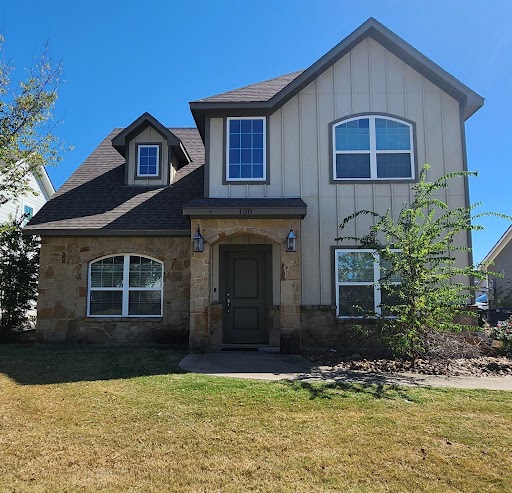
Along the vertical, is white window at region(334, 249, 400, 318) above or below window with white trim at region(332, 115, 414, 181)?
below

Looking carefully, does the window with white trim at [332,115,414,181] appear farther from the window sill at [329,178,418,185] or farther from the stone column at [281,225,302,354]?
the stone column at [281,225,302,354]

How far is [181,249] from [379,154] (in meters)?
5.28

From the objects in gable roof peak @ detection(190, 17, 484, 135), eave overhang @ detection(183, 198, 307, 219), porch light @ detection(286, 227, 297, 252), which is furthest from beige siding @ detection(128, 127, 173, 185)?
porch light @ detection(286, 227, 297, 252)

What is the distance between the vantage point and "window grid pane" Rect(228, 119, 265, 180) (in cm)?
1018

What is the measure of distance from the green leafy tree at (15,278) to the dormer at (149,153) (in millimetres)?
3537

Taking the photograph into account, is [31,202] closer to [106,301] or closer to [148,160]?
[148,160]

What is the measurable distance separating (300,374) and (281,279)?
237 cm

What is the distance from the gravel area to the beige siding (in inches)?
254

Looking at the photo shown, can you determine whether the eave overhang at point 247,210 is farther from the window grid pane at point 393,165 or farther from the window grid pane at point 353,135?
the window grid pane at point 393,165

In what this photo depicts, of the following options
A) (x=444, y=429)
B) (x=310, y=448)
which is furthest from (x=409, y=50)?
(x=310, y=448)

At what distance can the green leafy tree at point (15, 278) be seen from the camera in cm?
1177

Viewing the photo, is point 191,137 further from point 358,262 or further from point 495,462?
point 495,462

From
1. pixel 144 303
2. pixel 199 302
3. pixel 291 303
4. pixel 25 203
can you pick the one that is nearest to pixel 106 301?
pixel 144 303

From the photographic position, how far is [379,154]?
10.1 metres
